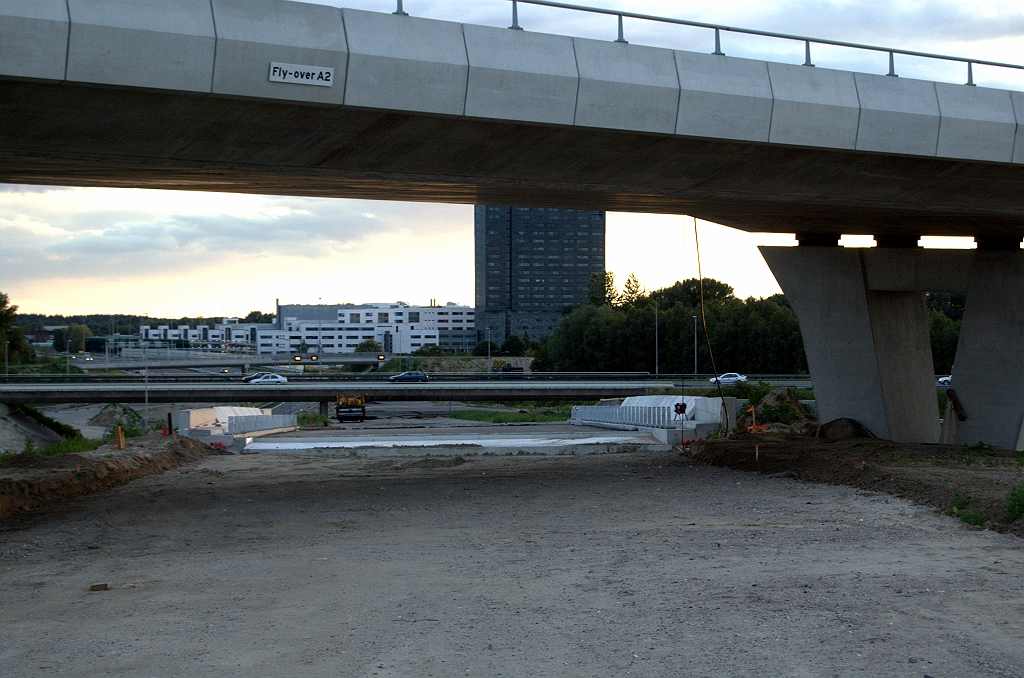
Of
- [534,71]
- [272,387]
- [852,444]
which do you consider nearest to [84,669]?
[534,71]

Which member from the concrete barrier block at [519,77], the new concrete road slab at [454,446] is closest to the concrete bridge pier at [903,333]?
the new concrete road slab at [454,446]

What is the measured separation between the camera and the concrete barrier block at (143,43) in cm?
1232

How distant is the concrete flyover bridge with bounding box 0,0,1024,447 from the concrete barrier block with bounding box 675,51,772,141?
0.12 ft

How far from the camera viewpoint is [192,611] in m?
8.67

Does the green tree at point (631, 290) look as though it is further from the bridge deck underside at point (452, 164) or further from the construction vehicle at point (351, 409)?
the bridge deck underside at point (452, 164)

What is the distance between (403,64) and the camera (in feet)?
46.4

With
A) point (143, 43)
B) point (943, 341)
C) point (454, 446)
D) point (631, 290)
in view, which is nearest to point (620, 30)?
point (143, 43)

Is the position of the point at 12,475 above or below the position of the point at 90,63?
below

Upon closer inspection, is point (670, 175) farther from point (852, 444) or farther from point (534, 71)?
point (852, 444)

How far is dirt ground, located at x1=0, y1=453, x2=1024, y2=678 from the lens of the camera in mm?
7141

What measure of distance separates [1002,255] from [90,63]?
73.2 ft

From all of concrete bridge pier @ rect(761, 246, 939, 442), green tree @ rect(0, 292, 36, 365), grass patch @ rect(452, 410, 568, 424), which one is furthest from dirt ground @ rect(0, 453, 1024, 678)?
green tree @ rect(0, 292, 36, 365)

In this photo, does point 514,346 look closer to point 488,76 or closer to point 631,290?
point 631,290

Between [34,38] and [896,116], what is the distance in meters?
15.2
